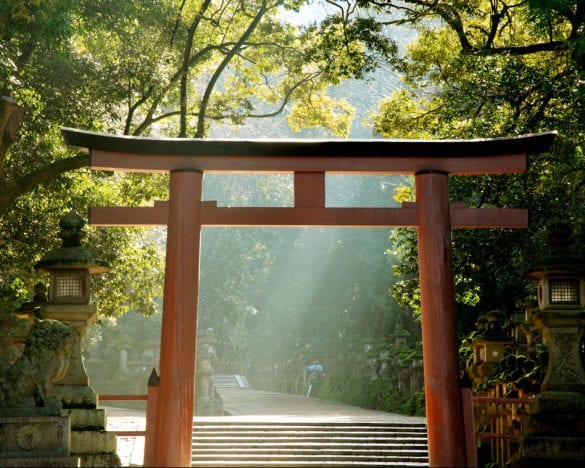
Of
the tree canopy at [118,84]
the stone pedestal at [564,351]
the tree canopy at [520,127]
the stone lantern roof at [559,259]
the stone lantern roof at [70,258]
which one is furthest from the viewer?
the tree canopy at [118,84]

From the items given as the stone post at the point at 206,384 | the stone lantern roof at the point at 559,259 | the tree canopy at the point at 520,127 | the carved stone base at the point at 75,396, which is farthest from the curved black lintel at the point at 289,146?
the stone post at the point at 206,384

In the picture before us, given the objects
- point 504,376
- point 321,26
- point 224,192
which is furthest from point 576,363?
point 224,192

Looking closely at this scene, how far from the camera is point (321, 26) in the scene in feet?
55.4

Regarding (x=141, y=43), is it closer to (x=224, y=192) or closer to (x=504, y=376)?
(x=504, y=376)

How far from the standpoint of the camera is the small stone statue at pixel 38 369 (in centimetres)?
931

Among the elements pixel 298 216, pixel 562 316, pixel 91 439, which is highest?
pixel 298 216

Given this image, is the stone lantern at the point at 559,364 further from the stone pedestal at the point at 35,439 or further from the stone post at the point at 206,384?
the stone post at the point at 206,384

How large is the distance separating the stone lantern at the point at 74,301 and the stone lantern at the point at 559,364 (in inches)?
232

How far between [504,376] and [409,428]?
8.07 feet

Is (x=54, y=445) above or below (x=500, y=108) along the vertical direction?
below

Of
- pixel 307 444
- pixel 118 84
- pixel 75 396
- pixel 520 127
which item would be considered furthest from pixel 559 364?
pixel 118 84

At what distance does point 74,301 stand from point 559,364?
6.52 metres

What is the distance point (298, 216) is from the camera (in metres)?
9.21

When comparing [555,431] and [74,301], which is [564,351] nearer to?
[555,431]
